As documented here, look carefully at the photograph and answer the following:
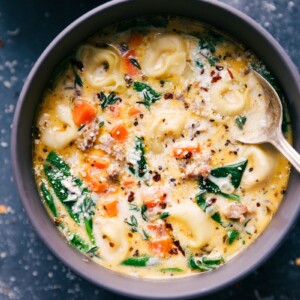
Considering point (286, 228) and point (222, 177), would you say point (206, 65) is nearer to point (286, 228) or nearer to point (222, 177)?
point (222, 177)

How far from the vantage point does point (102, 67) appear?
3365 millimetres

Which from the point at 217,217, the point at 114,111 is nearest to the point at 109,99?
the point at 114,111

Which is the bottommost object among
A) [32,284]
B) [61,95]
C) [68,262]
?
[32,284]

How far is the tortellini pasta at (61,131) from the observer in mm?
3307

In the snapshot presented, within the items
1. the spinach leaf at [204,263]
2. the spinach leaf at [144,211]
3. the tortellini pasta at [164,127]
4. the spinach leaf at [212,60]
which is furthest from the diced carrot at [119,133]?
the spinach leaf at [204,263]

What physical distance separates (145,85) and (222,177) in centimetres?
63

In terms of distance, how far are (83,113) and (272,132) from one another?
0.98 metres

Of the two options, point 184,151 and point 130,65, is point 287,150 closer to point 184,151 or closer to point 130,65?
point 184,151

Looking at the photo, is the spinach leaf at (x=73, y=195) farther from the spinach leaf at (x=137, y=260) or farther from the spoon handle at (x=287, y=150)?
the spoon handle at (x=287, y=150)

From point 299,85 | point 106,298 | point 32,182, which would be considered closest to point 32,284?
point 106,298

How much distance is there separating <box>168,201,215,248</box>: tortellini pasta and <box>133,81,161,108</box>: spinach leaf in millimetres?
557

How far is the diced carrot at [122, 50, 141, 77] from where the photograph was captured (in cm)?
333

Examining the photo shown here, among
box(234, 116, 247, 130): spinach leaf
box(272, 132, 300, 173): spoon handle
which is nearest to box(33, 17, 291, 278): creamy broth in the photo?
box(234, 116, 247, 130): spinach leaf

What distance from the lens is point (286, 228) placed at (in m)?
3.13
